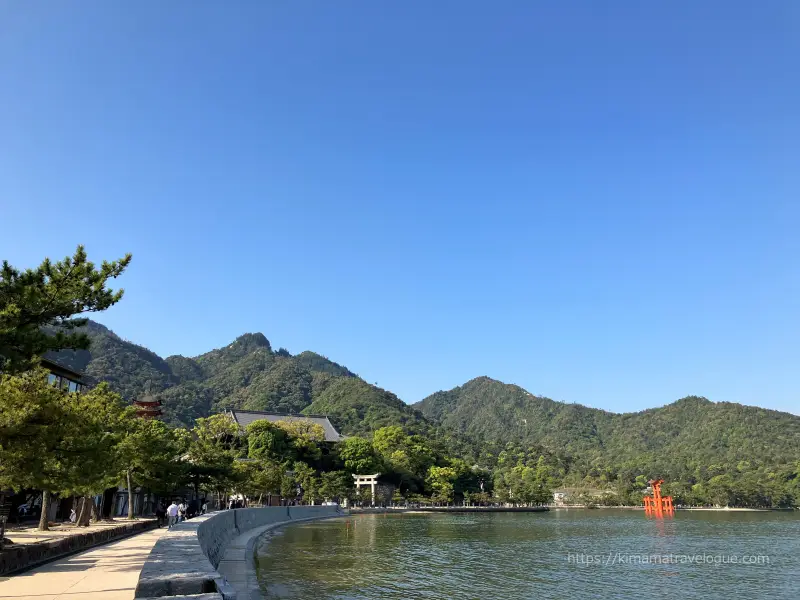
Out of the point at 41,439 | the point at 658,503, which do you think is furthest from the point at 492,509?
the point at 41,439

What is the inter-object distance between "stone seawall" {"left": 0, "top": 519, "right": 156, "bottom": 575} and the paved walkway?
1.01 ft

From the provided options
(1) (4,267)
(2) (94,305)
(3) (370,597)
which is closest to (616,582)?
(3) (370,597)

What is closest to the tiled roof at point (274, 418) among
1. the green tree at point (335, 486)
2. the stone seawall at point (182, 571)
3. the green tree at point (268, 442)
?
the green tree at point (268, 442)

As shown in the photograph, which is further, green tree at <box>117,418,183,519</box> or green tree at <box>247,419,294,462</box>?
green tree at <box>247,419,294,462</box>

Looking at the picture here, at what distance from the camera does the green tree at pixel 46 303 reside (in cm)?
1316

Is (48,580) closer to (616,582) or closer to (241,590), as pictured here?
(241,590)

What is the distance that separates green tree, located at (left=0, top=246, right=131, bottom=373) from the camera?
13156 mm

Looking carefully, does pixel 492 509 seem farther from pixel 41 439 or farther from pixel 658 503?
pixel 41 439

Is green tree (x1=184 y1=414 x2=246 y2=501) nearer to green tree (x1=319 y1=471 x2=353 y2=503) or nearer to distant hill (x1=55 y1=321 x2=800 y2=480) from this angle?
green tree (x1=319 y1=471 x2=353 y2=503)

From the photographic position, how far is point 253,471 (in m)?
57.6

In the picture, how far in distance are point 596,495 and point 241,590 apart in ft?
379

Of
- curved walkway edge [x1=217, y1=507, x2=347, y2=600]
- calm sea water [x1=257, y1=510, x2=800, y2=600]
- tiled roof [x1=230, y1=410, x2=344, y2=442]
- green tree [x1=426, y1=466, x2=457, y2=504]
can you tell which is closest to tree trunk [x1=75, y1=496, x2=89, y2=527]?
curved walkway edge [x1=217, y1=507, x2=347, y2=600]

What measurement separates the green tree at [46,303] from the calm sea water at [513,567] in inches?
407

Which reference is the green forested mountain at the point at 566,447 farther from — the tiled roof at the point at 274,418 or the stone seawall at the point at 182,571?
the stone seawall at the point at 182,571
